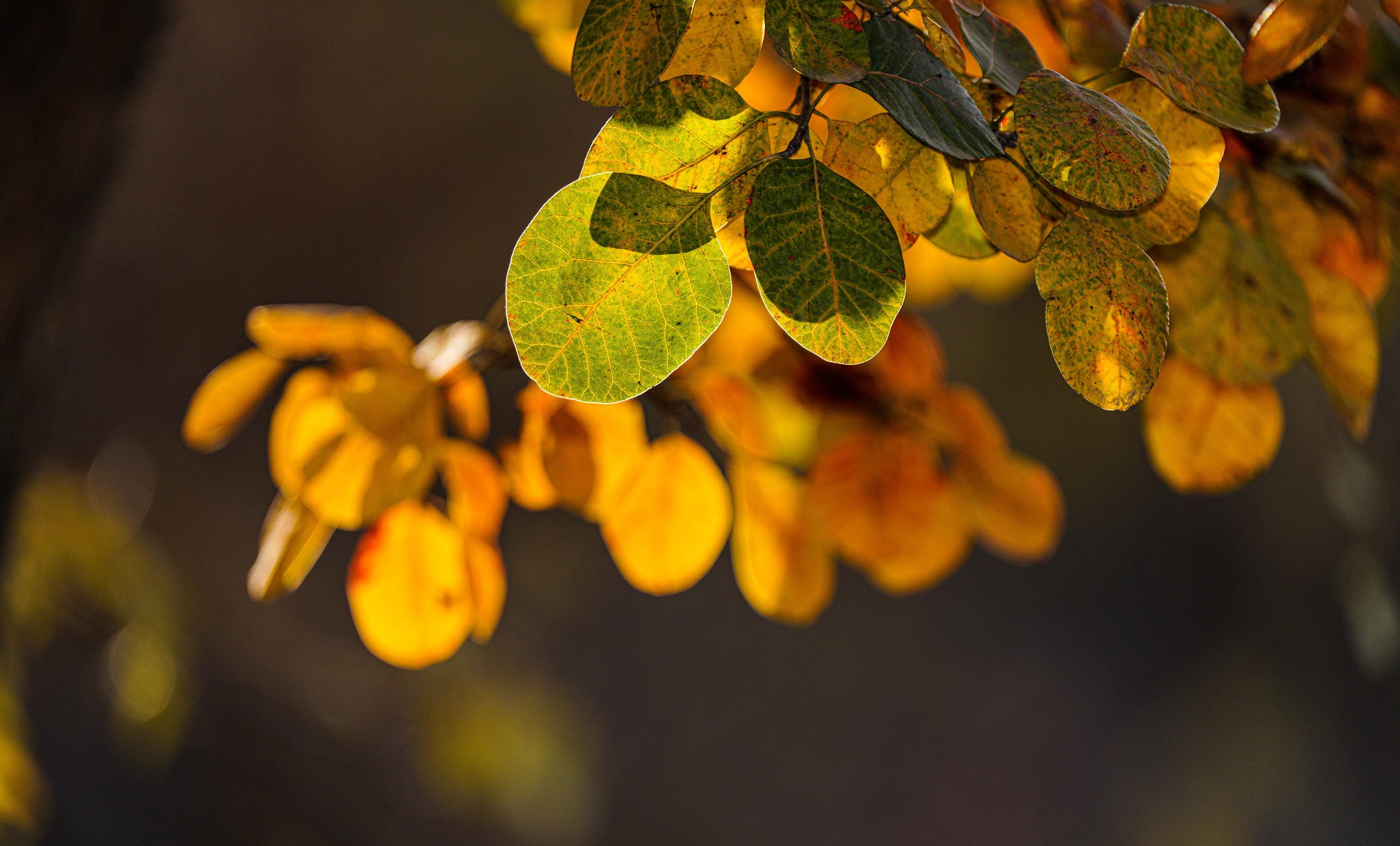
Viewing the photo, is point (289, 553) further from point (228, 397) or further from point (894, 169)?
point (894, 169)

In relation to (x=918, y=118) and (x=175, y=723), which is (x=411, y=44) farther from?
(x=918, y=118)

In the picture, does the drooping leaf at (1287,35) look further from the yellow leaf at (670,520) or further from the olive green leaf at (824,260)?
the yellow leaf at (670,520)

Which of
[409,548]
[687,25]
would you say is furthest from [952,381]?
[687,25]

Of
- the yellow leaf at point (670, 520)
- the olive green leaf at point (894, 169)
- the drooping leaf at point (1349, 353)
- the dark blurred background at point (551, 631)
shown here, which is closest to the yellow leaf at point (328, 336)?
the yellow leaf at point (670, 520)

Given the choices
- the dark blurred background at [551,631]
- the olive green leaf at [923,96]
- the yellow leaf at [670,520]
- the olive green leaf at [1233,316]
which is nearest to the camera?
the olive green leaf at [923,96]

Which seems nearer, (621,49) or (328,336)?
(621,49)

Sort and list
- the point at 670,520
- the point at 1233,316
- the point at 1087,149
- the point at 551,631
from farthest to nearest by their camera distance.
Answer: the point at 551,631
the point at 670,520
the point at 1233,316
the point at 1087,149

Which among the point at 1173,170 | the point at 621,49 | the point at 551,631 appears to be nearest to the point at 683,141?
the point at 621,49
